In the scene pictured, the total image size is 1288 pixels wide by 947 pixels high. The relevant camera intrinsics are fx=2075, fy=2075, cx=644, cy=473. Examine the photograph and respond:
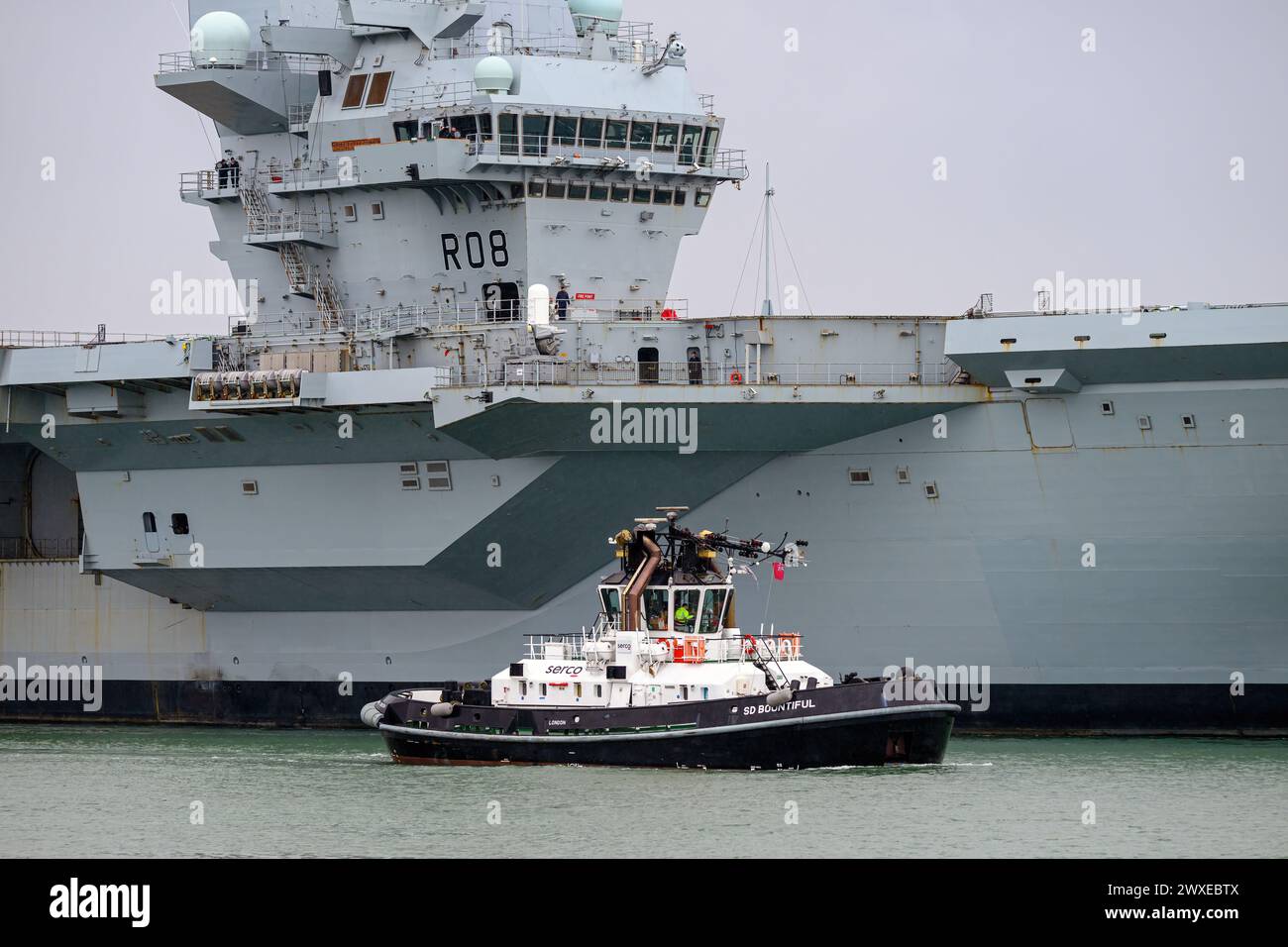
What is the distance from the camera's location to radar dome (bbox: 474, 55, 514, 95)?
31.0m

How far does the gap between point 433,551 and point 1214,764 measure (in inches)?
449

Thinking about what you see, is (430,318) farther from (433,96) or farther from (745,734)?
(745,734)

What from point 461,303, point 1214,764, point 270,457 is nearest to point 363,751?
point 270,457

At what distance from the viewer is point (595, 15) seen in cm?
3297

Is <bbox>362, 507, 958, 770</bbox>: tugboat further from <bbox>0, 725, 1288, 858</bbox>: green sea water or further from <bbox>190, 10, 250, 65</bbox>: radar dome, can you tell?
Answer: <bbox>190, 10, 250, 65</bbox>: radar dome

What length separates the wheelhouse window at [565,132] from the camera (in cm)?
3128

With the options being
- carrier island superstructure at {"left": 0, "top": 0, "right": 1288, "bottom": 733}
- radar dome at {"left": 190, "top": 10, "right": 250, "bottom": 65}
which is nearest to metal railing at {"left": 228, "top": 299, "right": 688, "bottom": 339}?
carrier island superstructure at {"left": 0, "top": 0, "right": 1288, "bottom": 733}

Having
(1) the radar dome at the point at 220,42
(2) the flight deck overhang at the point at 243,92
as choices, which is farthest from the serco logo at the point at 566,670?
(1) the radar dome at the point at 220,42

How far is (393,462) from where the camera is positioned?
3069 centimetres

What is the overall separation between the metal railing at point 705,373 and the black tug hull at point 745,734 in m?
5.63

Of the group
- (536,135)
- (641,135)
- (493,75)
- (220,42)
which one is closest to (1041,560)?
(641,135)

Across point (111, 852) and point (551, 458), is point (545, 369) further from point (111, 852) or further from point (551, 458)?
point (111, 852)
